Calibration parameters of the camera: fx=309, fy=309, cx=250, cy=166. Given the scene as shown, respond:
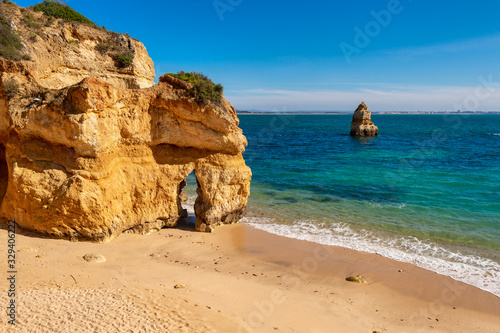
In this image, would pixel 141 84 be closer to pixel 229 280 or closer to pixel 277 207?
pixel 277 207

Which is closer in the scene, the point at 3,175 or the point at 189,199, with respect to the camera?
the point at 3,175

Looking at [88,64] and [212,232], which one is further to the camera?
[88,64]

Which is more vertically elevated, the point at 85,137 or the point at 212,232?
the point at 85,137

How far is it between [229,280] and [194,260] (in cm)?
194

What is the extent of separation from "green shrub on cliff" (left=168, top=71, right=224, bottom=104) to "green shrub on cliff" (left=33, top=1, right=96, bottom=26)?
764 cm

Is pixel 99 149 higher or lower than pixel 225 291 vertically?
higher

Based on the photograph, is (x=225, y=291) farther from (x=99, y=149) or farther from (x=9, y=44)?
(x=9, y=44)

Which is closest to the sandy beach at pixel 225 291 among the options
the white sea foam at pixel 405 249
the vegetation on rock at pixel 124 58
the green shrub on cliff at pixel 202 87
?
the white sea foam at pixel 405 249

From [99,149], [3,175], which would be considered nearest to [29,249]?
[99,149]

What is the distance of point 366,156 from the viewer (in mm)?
36500

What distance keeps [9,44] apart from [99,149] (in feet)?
17.6

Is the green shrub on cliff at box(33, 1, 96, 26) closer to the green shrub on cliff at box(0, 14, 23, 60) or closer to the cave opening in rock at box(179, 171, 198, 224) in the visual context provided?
the green shrub on cliff at box(0, 14, 23, 60)

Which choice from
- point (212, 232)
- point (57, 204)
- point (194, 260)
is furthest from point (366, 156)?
point (57, 204)

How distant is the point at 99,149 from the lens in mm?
10336
